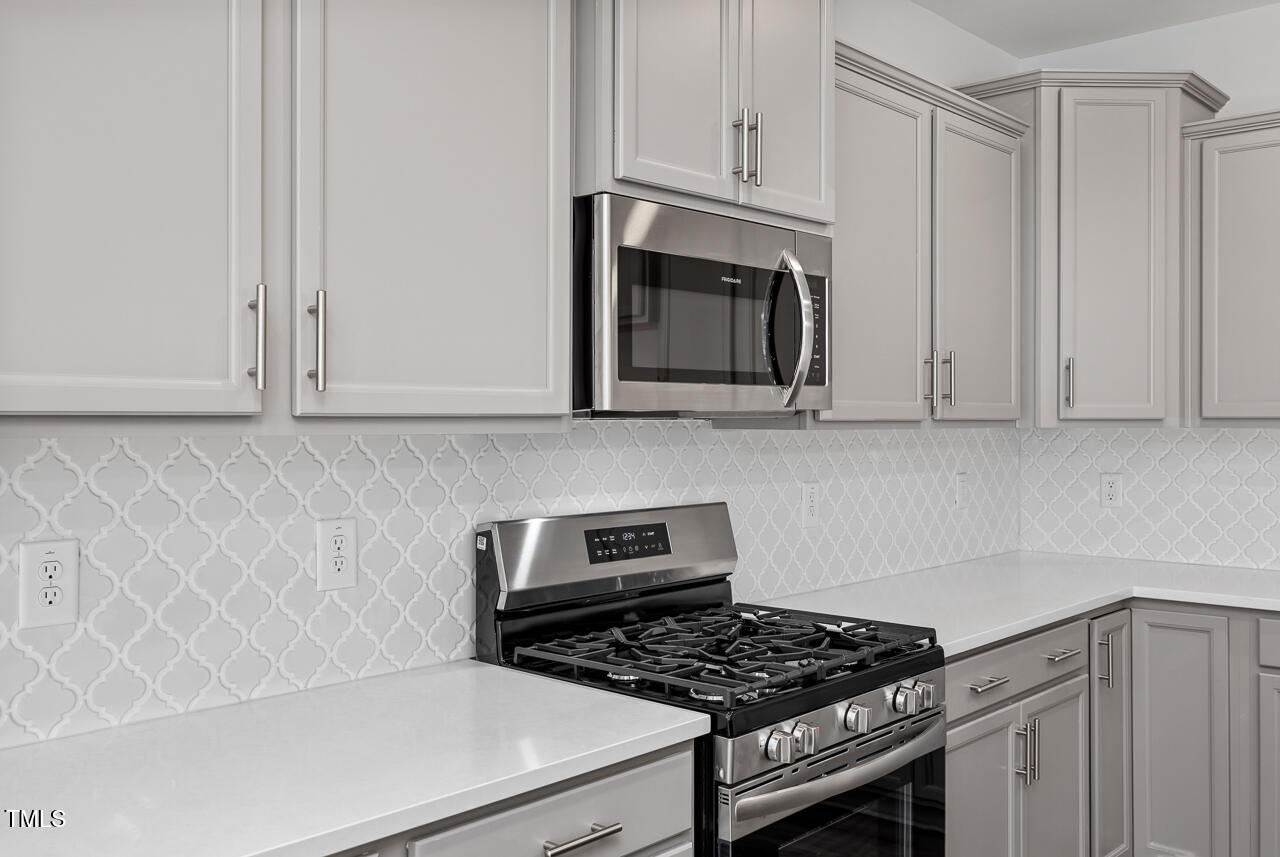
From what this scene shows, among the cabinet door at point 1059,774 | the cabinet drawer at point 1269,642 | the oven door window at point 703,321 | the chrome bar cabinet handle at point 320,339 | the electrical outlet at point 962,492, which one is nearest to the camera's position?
the chrome bar cabinet handle at point 320,339

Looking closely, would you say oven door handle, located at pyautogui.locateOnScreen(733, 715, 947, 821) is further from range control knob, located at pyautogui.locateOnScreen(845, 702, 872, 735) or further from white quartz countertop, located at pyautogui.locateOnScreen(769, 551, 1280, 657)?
white quartz countertop, located at pyautogui.locateOnScreen(769, 551, 1280, 657)

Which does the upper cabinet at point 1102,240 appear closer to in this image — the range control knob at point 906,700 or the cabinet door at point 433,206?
the range control knob at point 906,700

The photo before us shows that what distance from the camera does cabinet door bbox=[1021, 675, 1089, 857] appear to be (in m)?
2.59

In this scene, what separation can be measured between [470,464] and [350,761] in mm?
751

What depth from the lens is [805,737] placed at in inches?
69.0

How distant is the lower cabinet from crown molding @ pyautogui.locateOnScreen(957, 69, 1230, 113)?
5.84 feet

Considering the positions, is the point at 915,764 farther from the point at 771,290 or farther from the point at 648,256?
the point at 648,256

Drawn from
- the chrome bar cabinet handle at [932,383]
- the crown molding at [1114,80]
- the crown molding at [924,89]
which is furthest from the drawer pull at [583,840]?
the crown molding at [1114,80]

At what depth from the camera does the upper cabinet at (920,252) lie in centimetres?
252

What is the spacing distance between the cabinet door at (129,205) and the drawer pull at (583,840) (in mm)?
718

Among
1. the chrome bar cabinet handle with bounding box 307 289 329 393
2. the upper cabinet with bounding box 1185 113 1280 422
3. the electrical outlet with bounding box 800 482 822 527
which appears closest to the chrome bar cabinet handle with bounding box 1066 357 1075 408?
the upper cabinet with bounding box 1185 113 1280 422

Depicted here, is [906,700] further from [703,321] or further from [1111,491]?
[1111,491]

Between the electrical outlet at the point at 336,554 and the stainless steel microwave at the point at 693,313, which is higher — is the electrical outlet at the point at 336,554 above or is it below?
below

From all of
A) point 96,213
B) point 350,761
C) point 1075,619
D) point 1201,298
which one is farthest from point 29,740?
point 1201,298
